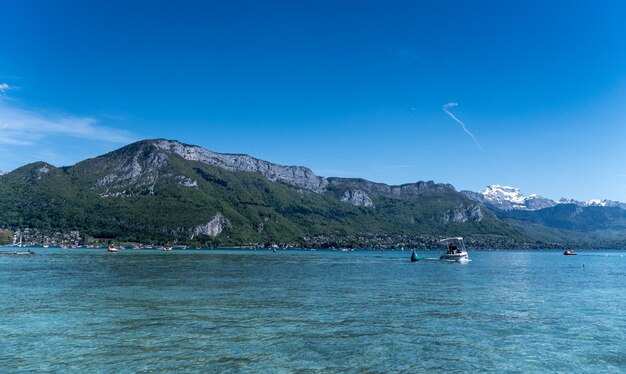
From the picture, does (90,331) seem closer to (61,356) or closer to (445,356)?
(61,356)

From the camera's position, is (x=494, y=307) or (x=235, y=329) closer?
(x=235, y=329)

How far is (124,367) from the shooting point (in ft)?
81.0

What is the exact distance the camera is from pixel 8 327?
116ft

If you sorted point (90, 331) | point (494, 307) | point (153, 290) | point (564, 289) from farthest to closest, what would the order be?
1. point (564, 289)
2. point (153, 290)
3. point (494, 307)
4. point (90, 331)

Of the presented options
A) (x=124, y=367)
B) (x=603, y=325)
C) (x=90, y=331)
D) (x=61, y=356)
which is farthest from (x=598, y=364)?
(x=90, y=331)

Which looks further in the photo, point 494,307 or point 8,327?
point 494,307

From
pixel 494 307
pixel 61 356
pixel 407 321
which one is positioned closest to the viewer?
pixel 61 356

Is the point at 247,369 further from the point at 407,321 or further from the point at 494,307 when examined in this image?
the point at 494,307

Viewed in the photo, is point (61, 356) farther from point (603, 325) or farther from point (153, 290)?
point (603, 325)

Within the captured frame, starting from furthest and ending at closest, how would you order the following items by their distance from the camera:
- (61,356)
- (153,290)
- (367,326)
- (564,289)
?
1. (564,289)
2. (153,290)
3. (367,326)
4. (61,356)

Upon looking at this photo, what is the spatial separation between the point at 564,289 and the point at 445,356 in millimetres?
54293

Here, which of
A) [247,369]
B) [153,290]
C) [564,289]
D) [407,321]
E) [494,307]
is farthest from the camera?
[564,289]

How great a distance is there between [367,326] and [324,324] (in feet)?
11.7

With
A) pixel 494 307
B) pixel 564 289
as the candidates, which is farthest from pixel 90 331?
pixel 564 289
